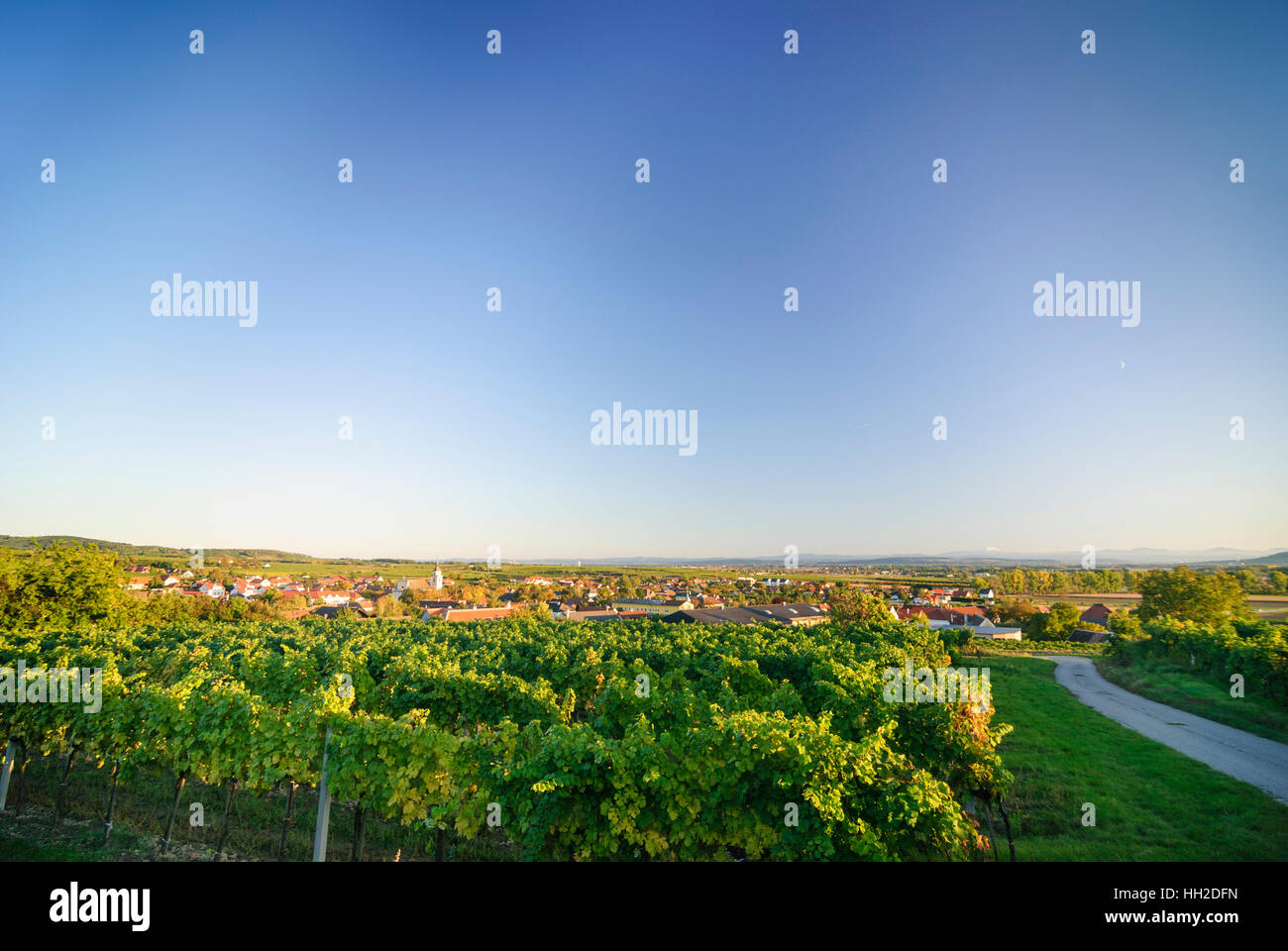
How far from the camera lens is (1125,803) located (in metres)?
16.3

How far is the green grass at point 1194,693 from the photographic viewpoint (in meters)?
25.1

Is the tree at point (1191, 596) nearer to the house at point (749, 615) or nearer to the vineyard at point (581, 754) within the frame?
the house at point (749, 615)

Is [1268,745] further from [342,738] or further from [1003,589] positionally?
[1003,589]

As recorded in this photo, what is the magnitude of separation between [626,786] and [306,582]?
169m

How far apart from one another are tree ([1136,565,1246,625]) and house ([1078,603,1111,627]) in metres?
21.1

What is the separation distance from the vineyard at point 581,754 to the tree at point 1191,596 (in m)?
52.4

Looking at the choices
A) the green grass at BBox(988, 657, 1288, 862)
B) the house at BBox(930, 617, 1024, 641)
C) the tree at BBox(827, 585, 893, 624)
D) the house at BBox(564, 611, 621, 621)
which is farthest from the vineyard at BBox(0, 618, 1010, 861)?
the house at BBox(930, 617, 1024, 641)

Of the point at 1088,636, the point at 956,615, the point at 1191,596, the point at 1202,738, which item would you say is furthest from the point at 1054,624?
the point at 1202,738

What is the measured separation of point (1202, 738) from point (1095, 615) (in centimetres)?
7383

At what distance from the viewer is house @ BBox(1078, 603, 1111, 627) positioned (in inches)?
3043

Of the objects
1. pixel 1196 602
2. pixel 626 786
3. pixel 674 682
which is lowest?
pixel 1196 602
